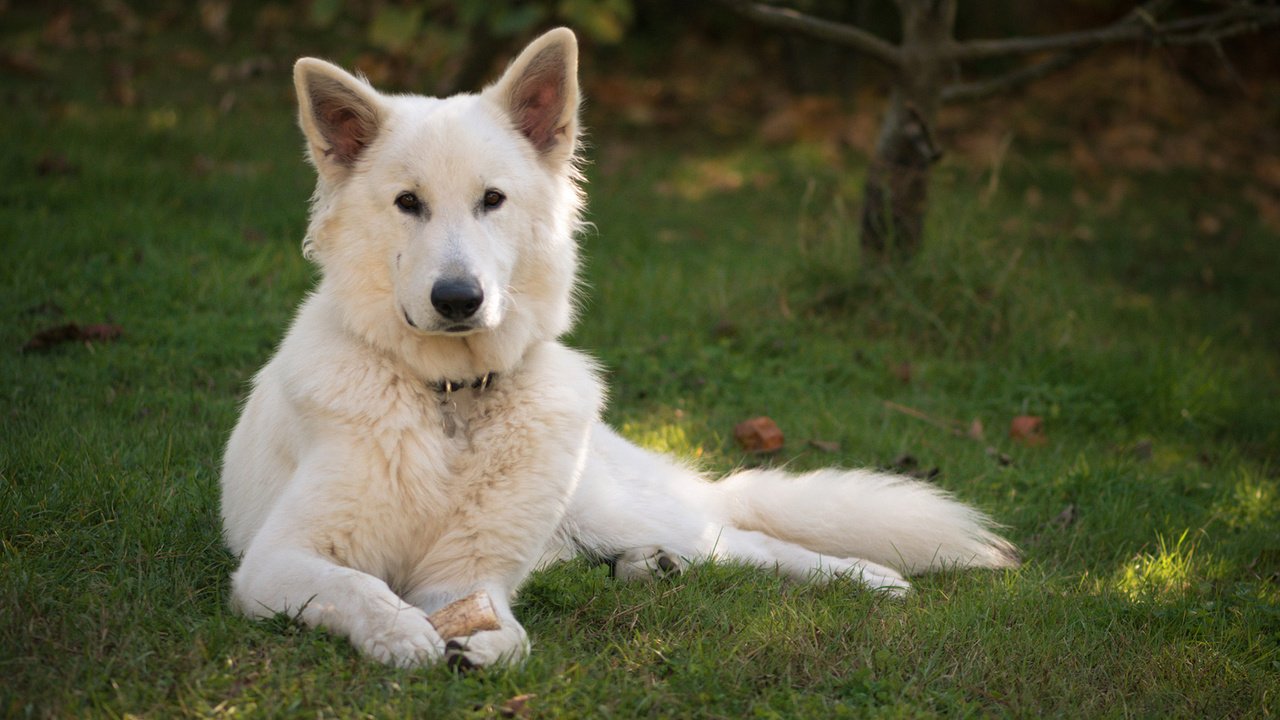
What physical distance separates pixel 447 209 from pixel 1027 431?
12.3 feet

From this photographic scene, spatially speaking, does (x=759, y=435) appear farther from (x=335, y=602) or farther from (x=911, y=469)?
(x=335, y=602)

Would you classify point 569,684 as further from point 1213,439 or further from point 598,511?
point 1213,439

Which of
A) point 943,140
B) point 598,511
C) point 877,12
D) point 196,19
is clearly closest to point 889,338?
point 598,511

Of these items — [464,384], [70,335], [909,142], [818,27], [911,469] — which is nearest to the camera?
[464,384]

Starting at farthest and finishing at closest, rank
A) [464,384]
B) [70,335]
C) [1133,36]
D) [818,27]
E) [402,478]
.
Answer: [818,27] < [1133,36] < [70,335] < [464,384] < [402,478]

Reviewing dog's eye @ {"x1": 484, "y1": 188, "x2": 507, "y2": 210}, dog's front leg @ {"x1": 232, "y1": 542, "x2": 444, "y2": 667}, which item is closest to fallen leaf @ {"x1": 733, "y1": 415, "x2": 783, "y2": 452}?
dog's eye @ {"x1": 484, "y1": 188, "x2": 507, "y2": 210}

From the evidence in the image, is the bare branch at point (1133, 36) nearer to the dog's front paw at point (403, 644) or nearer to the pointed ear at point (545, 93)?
the pointed ear at point (545, 93)

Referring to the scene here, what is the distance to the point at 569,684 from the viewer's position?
3.07 metres

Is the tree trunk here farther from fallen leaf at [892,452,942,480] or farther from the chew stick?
the chew stick

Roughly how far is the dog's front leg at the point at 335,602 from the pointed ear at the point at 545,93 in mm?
1619

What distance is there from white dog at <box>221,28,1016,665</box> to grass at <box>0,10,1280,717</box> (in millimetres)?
214

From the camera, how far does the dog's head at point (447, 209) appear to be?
341 centimetres

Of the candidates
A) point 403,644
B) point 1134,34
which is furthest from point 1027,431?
point 403,644

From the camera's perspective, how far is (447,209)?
3.48 meters
